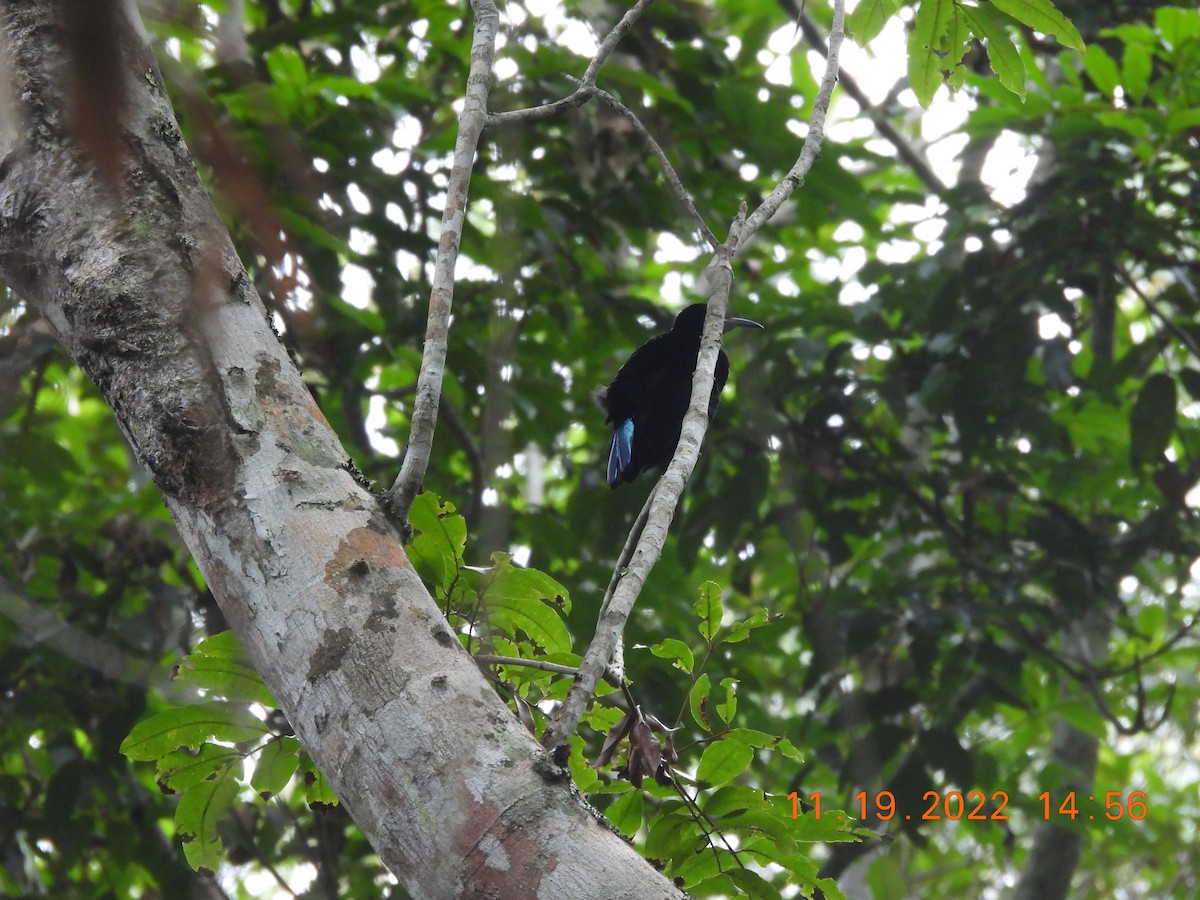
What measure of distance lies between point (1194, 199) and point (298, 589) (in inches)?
165

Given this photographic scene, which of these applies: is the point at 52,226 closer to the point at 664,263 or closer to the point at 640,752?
the point at 640,752

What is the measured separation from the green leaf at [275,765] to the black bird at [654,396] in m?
2.30

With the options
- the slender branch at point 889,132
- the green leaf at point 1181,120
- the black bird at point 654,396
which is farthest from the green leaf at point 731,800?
the slender branch at point 889,132

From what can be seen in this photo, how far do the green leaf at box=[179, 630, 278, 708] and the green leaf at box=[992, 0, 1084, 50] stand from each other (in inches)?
84.3

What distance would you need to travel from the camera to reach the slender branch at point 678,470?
154 centimetres

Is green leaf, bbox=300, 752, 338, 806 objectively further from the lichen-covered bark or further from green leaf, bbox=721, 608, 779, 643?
green leaf, bbox=721, 608, 779, 643

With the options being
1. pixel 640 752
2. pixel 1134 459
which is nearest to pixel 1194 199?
pixel 1134 459

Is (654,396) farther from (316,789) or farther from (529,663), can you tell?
(529,663)

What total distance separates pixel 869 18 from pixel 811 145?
62cm

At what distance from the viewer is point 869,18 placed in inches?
110

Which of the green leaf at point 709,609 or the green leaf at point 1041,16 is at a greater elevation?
the green leaf at point 1041,16

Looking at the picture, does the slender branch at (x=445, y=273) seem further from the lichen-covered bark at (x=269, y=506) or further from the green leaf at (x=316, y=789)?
the green leaf at (x=316, y=789)

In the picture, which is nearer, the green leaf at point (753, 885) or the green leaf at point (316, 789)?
the green leaf at point (753, 885)

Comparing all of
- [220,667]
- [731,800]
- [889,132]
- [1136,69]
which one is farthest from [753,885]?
[889,132]
